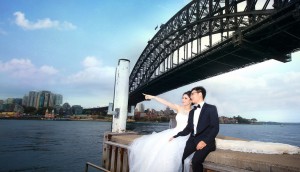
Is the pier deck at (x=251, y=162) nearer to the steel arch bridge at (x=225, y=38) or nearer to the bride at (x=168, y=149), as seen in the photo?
the bride at (x=168, y=149)

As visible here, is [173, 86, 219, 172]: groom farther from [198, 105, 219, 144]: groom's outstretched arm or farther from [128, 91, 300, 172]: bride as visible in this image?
[128, 91, 300, 172]: bride

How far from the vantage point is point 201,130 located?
3178 millimetres

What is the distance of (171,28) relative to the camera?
4278 centimetres

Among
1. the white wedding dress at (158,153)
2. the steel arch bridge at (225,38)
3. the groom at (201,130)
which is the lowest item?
the white wedding dress at (158,153)

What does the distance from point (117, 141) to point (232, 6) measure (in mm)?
24966

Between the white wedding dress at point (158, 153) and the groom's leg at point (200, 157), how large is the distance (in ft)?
1.03

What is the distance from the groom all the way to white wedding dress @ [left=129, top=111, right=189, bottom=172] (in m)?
0.16

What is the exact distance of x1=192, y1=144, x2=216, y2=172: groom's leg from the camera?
2.91 meters

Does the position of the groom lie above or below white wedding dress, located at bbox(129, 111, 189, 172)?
above

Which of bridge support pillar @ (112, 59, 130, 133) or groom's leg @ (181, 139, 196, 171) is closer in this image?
groom's leg @ (181, 139, 196, 171)

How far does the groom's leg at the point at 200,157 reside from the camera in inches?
115

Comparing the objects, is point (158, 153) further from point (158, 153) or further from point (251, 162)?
point (251, 162)

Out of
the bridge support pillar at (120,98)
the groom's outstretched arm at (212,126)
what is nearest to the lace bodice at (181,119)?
the groom's outstretched arm at (212,126)

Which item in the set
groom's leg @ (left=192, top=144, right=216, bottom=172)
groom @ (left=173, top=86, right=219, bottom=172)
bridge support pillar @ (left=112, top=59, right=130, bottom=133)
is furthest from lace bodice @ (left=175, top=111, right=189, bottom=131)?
bridge support pillar @ (left=112, top=59, right=130, bottom=133)
